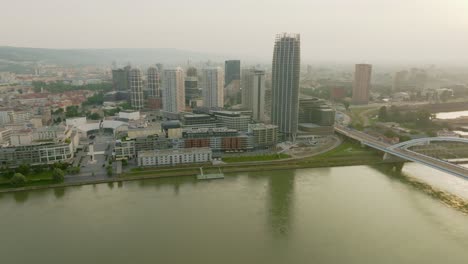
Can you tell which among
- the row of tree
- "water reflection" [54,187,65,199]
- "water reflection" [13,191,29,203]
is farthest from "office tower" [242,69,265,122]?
"water reflection" [13,191,29,203]

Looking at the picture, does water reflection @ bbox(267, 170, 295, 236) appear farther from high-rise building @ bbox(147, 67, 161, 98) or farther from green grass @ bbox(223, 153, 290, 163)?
high-rise building @ bbox(147, 67, 161, 98)

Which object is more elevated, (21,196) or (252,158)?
(252,158)

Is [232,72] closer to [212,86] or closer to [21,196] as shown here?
[212,86]

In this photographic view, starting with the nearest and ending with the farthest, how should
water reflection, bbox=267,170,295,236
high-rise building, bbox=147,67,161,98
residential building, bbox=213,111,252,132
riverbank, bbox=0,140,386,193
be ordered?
water reflection, bbox=267,170,295,236 → riverbank, bbox=0,140,386,193 → residential building, bbox=213,111,252,132 → high-rise building, bbox=147,67,161,98

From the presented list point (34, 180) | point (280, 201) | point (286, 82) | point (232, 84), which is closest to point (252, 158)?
point (280, 201)

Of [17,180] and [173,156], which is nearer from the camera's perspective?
[17,180]

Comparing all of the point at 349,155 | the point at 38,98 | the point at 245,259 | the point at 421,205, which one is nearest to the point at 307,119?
the point at 349,155

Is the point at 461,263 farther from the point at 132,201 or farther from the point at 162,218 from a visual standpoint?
the point at 132,201
